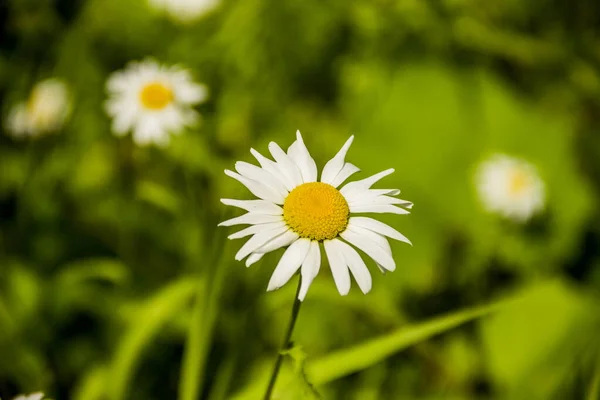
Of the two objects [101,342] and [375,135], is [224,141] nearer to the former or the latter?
[375,135]


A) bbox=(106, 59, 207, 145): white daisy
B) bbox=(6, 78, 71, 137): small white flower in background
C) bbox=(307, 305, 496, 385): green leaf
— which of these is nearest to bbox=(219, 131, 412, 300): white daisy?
bbox=(307, 305, 496, 385): green leaf

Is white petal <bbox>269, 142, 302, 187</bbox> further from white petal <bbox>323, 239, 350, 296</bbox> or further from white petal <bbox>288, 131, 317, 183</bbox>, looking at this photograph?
white petal <bbox>323, 239, 350, 296</bbox>

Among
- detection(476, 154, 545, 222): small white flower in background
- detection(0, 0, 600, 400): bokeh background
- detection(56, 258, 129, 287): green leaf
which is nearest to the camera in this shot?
detection(56, 258, 129, 287): green leaf

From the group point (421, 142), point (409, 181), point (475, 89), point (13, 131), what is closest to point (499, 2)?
point (475, 89)

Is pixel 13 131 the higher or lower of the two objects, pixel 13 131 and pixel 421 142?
the higher

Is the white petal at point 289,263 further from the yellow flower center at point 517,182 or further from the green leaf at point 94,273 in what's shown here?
the yellow flower center at point 517,182

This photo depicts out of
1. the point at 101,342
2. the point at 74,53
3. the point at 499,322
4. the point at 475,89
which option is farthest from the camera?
the point at 475,89
